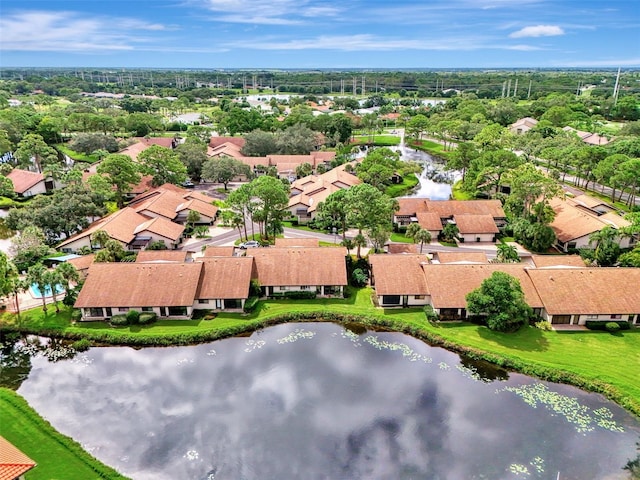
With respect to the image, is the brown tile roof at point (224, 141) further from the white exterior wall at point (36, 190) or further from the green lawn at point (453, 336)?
the green lawn at point (453, 336)

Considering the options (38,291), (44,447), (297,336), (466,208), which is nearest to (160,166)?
(38,291)

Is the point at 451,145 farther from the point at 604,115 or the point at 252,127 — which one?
the point at 604,115

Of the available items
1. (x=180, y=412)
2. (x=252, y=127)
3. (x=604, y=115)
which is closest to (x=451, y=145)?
(x=252, y=127)

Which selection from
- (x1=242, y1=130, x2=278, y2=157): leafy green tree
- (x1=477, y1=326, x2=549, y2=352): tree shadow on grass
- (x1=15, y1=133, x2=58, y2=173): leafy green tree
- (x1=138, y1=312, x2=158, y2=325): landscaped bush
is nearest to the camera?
(x1=477, y1=326, x2=549, y2=352): tree shadow on grass

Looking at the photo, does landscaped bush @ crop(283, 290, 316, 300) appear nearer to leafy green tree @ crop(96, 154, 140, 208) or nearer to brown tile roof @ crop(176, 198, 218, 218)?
brown tile roof @ crop(176, 198, 218, 218)

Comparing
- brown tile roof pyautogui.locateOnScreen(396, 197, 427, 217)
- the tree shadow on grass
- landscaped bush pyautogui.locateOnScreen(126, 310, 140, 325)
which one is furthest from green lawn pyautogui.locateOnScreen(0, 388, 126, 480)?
brown tile roof pyautogui.locateOnScreen(396, 197, 427, 217)

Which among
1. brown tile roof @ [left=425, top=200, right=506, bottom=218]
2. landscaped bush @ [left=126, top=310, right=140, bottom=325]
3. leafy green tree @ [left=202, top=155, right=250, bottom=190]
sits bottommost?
landscaped bush @ [left=126, top=310, right=140, bottom=325]

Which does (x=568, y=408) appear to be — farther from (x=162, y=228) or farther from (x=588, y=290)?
(x=162, y=228)

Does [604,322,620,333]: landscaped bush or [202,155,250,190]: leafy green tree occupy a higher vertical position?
[202,155,250,190]: leafy green tree
